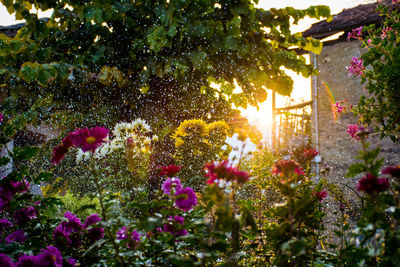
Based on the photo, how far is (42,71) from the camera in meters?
3.02

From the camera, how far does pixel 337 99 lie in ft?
22.7

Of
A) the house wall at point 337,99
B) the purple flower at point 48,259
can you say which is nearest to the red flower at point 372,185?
the purple flower at point 48,259

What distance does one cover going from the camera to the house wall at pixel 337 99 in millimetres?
6477

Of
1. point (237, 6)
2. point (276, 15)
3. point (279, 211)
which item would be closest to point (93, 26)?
point (237, 6)

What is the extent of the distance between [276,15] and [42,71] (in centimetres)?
287

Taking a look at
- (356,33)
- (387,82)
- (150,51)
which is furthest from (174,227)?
(150,51)

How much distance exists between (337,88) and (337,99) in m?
0.33

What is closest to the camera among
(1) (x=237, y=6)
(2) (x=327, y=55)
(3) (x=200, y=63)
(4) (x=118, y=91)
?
(3) (x=200, y=63)

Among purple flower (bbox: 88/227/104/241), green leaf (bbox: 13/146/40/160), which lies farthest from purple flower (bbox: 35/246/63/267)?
green leaf (bbox: 13/146/40/160)

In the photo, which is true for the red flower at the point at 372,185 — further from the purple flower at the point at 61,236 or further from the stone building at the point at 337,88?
the stone building at the point at 337,88

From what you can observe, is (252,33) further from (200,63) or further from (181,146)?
(181,146)

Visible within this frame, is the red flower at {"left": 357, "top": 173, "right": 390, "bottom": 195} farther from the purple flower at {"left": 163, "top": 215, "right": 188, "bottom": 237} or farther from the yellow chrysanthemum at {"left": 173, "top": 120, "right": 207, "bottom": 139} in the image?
the yellow chrysanthemum at {"left": 173, "top": 120, "right": 207, "bottom": 139}

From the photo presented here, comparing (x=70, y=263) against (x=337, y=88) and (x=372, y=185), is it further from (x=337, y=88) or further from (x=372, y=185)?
(x=337, y=88)

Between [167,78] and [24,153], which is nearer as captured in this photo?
[24,153]
